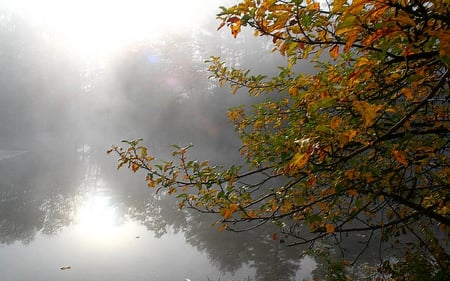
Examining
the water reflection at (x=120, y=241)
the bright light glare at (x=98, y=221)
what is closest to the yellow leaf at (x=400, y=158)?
the water reflection at (x=120, y=241)

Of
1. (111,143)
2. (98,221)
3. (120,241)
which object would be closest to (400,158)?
(120,241)

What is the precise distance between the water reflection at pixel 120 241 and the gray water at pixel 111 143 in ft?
0.16

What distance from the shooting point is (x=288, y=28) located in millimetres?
1510

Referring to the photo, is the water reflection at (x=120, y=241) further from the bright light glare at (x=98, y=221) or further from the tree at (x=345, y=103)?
the tree at (x=345, y=103)

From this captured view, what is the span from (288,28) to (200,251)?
9.07 m

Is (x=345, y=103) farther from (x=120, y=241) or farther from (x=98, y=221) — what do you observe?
(x=98, y=221)

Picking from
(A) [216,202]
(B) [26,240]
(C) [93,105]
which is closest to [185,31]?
(C) [93,105]

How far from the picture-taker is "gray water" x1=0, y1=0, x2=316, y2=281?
29.2 feet

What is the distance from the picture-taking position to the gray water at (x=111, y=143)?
8891mm

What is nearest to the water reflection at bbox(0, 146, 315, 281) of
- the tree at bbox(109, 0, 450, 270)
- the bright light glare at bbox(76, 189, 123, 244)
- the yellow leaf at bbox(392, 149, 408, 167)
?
the bright light glare at bbox(76, 189, 123, 244)

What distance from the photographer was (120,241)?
410 inches

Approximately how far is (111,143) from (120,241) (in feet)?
91.3

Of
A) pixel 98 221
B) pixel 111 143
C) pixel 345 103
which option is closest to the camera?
pixel 345 103

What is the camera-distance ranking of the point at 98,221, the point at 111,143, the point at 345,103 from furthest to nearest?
1. the point at 111,143
2. the point at 98,221
3. the point at 345,103
